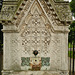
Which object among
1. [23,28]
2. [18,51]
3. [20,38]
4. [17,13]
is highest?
[17,13]

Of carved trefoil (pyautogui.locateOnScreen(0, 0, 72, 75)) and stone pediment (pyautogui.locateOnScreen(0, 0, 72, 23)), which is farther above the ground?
stone pediment (pyautogui.locateOnScreen(0, 0, 72, 23))

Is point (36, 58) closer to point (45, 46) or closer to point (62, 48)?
point (45, 46)

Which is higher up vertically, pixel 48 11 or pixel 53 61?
pixel 48 11

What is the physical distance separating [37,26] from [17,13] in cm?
86

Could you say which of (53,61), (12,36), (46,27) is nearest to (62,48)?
(53,61)

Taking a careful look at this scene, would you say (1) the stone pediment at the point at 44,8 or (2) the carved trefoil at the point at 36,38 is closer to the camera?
(1) the stone pediment at the point at 44,8

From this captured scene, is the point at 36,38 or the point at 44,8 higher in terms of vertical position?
the point at 44,8

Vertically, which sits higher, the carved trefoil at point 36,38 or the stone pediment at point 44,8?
the stone pediment at point 44,8

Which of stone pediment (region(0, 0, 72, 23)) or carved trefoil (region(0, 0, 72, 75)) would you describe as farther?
carved trefoil (region(0, 0, 72, 75))

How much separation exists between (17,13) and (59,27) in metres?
1.61

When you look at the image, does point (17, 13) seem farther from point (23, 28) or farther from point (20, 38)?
point (20, 38)

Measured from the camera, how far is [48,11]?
448 centimetres

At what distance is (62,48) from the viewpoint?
180 inches

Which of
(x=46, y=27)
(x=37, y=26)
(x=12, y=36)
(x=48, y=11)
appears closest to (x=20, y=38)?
(x=12, y=36)
